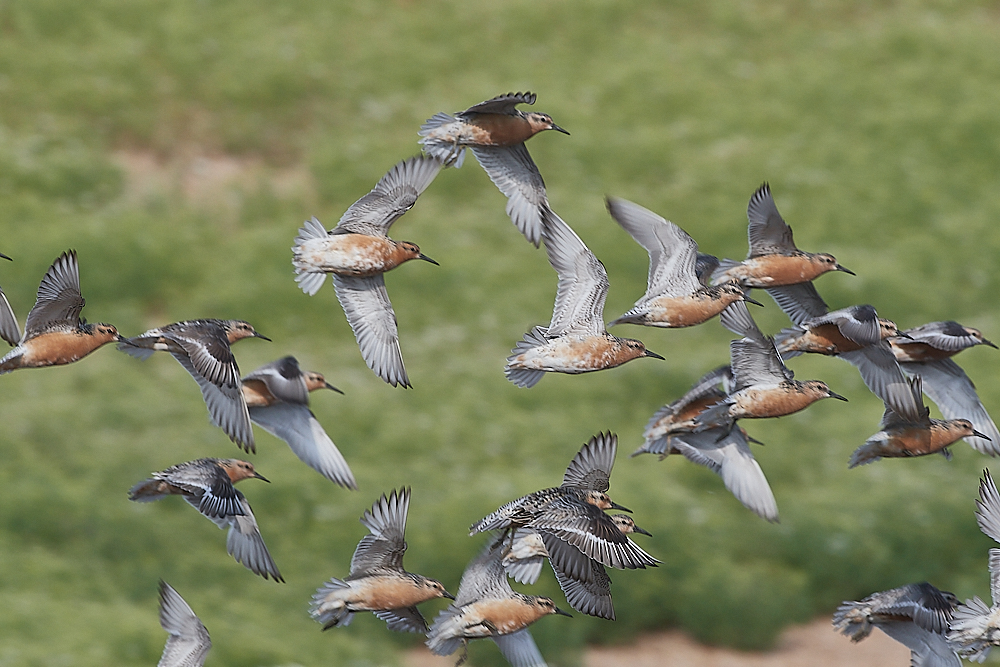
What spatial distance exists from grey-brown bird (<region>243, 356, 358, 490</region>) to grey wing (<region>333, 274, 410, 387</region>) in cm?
71

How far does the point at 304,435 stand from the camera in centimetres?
883

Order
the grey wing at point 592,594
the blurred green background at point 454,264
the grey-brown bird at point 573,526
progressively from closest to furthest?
the grey-brown bird at point 573,526 < the grey wing at point 592,594 < the blurred green background at point 454,264

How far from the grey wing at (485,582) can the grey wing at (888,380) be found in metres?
2.46

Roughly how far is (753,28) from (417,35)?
5540mm

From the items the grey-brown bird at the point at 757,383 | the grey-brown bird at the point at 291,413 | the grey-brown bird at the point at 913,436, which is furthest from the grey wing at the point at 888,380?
the grey-brown bird at the point at 291,413

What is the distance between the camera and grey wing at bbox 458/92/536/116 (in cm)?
754

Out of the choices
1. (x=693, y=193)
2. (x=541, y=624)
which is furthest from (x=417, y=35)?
(x=541, y=624)

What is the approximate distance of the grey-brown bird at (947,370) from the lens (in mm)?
8602

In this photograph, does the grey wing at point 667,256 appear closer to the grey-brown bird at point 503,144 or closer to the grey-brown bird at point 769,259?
the grey-brown bird at point 769,259

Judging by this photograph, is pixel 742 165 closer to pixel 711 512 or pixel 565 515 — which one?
pixel 711 512

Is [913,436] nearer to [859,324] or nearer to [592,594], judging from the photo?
[859,324]

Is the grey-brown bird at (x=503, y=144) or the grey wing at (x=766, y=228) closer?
the grey-brown bird at (x=503, y=144)

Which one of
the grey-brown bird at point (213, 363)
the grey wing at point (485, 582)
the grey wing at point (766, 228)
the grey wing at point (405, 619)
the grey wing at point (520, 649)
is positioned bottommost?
the grey wing at point (405, 619)

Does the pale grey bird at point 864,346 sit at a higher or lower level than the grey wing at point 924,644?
higher
